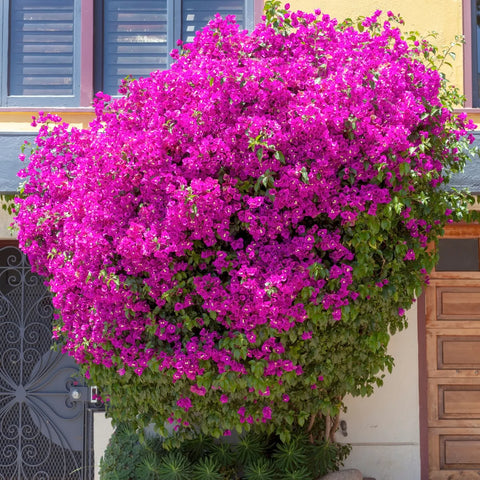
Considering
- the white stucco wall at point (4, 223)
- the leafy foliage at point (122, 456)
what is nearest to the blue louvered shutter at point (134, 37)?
the white stucco wall at point (4, 223)

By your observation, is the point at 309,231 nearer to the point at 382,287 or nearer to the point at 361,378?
the point at 382,287

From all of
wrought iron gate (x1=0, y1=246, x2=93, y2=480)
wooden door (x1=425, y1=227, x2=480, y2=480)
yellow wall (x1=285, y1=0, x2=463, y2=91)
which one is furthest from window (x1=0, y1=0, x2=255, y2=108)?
wooden door (x1=425, y1=227, x2=480, y2=480)

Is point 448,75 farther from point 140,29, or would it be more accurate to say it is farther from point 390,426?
point 390,426

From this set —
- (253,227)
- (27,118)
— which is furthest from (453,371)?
(27,118)

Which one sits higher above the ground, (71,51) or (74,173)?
(71,51)

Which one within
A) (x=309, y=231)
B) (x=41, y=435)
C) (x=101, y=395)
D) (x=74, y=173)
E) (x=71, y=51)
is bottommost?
(x=41, y=435)

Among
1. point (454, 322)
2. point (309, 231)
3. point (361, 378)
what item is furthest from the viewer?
point (454, 322)

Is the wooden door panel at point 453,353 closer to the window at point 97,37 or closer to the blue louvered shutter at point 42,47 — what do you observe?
the window at point 97,37

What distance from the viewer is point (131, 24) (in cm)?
670

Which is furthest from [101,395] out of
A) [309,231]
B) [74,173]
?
[309,231]

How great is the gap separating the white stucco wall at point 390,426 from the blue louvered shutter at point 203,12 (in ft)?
10.5

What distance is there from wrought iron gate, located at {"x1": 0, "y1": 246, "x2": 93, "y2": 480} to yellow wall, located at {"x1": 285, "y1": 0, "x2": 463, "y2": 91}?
135 inches

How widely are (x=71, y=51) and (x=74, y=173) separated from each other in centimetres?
196

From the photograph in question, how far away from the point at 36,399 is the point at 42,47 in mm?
3146
